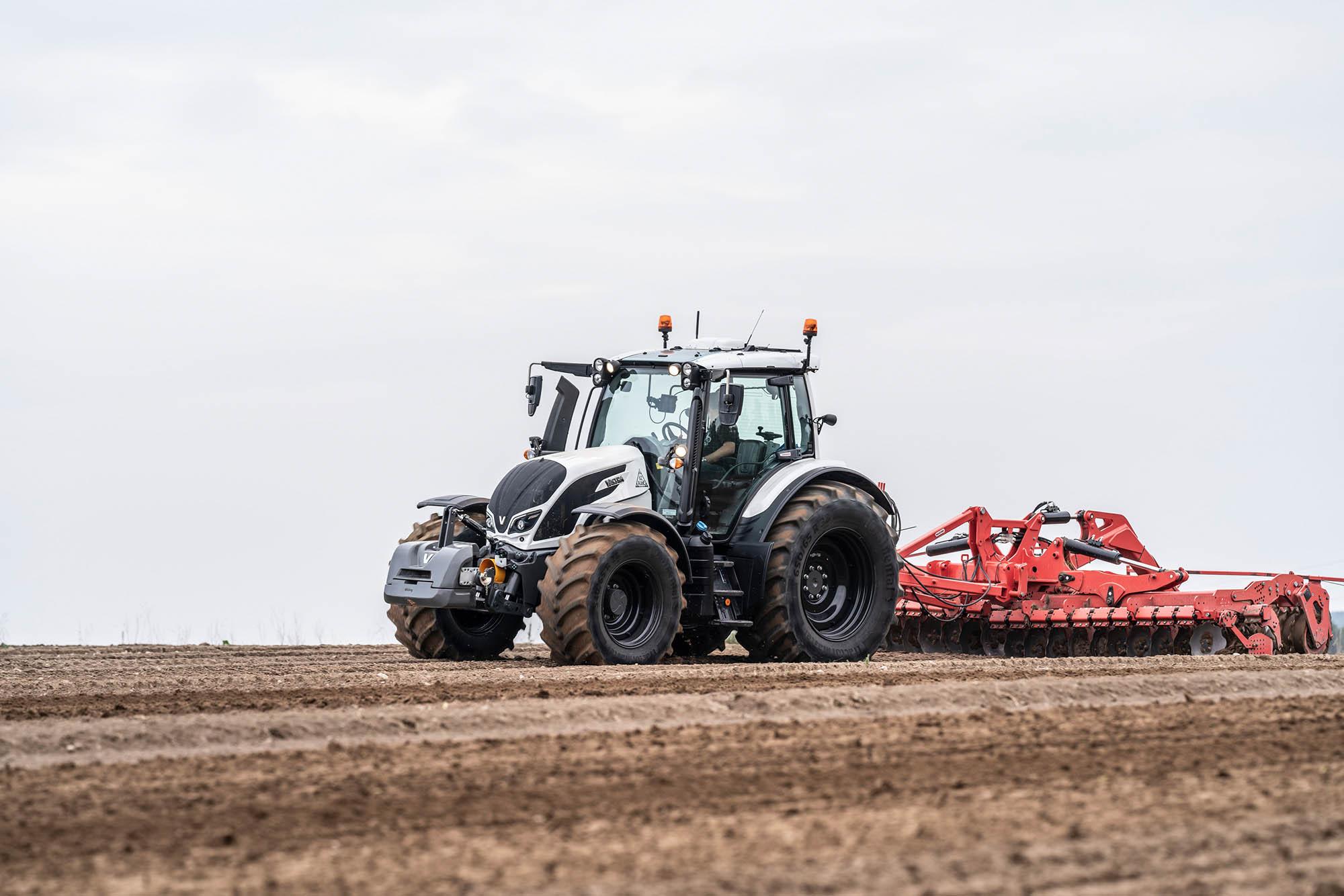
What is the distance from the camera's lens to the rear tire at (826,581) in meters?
12.0

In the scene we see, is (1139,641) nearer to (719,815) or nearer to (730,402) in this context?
(730,402)

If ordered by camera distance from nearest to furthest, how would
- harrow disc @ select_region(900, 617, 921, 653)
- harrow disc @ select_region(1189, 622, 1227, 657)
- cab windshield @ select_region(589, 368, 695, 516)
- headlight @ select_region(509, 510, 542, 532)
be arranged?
headlight @ select_region(509, 510, 542, 532) < cab windshield @ select_region(589, 368, 695, 516) < harrow disc @ select_region(1189, 622, 1227, 657) < harrow disc @ select_region(900, 617, 921, 653)

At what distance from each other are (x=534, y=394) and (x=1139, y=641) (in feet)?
19.2

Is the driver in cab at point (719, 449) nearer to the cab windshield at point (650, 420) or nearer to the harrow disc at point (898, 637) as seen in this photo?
the cab windshield at point (650, 420)

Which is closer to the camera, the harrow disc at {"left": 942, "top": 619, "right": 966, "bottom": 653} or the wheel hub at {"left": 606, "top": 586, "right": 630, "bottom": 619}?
the wheel hub at {"left": 606, "top": 586, "right": 630, "bottom": 619}

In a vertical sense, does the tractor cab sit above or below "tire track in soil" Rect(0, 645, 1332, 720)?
above

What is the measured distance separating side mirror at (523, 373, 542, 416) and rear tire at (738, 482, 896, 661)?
2092mm

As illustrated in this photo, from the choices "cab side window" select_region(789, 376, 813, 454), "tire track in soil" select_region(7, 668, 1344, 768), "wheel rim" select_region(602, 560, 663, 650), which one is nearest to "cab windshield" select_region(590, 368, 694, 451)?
"cab side window" select_region(789, 376, 813, 454)

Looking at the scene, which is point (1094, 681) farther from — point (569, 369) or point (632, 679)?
point (569, 369)

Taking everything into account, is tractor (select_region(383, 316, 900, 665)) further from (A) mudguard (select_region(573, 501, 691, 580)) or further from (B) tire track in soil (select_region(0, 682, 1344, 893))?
(B) tire track in soil (select_region(0, 682, 1344, 893))

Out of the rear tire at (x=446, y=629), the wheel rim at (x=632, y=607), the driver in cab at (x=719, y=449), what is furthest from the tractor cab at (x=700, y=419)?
the rear tire at (x=446, y=629)

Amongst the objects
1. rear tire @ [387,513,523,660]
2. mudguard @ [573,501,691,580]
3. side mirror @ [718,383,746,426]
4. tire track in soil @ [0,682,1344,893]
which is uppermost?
side mirror @ [718,383,746,426]

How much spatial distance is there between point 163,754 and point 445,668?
14.7 ft

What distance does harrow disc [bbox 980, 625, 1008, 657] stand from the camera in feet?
49.0
